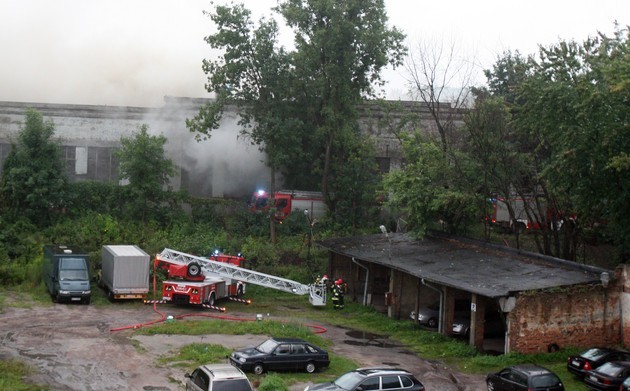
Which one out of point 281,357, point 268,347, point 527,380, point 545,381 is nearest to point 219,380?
point 281,357

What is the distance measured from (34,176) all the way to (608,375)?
31.5 metres

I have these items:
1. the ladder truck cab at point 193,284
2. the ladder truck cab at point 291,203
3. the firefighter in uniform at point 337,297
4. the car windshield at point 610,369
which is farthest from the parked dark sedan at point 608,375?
the ladder truck cab at point 291,203

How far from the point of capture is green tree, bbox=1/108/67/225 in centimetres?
4094

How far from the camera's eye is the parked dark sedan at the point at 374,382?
1886 cm

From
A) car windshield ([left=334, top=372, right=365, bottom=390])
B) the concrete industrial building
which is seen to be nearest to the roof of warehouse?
car windshield ([left=334, top=372, right=365, bottom=390])

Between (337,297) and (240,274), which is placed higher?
(240,274)

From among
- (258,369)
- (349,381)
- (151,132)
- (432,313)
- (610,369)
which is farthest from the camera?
(151,132)

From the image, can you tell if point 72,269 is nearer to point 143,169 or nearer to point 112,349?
point 112,349

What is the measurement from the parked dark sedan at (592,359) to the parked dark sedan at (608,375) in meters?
0.54

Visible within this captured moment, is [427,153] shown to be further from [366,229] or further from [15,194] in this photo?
[15,194]

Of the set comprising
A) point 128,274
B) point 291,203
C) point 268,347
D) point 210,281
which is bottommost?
point 268,347

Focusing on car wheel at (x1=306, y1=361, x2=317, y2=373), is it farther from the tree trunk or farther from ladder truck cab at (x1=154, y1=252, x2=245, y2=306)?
the tree trunk

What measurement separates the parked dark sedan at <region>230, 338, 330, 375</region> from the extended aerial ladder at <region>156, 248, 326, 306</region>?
34.5 ft

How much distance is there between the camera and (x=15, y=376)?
20078 millimetres
